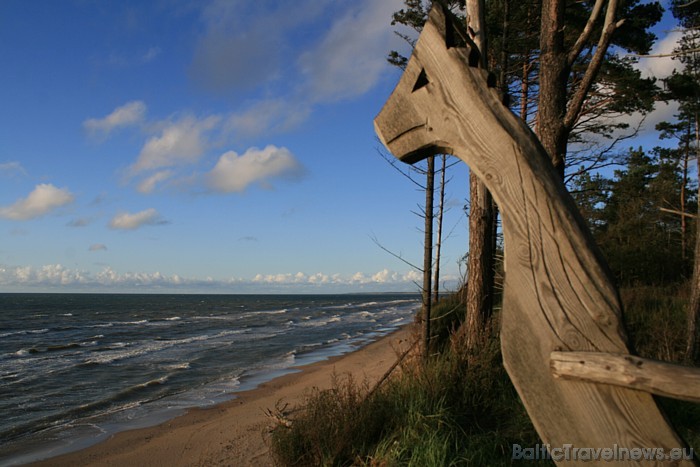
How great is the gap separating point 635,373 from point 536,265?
1.10 feet

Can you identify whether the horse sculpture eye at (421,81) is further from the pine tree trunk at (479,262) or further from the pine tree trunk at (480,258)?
the pine tree trunk at (480,258)

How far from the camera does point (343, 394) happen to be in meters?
5.56

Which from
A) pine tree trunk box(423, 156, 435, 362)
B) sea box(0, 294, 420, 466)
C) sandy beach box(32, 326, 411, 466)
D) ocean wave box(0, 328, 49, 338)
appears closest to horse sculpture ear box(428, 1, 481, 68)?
sandy beach box(32, 326, 411, 466)

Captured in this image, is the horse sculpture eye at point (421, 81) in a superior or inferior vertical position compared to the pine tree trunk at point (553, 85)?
inferior

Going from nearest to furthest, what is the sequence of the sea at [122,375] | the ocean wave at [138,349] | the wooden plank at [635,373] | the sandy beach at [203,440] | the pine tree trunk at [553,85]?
the wooden plank at [635,373]
the pine tree trunk at [553,85]
the sandy beach at [203,440]
the sea at [122,375]
the ocean wave at [138,349]

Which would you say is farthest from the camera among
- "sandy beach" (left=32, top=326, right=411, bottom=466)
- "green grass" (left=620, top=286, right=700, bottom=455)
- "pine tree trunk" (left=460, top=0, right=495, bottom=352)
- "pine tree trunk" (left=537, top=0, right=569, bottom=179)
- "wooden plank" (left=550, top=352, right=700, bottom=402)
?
"pine tree trunk" (left=460, top=0, right=495, bottom=352)

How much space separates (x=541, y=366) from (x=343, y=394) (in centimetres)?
462

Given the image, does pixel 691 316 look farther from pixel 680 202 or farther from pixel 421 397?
pixel 680 202

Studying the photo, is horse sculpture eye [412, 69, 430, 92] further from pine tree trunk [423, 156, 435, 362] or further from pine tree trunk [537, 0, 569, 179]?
pine tree trunk [423, 156, 435, 362]

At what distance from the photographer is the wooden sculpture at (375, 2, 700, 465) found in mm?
1152

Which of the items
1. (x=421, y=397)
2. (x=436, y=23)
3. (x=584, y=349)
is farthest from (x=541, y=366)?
(x=421, y=397)

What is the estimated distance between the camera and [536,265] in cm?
128

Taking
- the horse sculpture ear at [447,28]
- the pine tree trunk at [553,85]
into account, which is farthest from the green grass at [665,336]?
the horse sculpture ear at [447,28]

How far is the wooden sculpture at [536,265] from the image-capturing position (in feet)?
3.78
